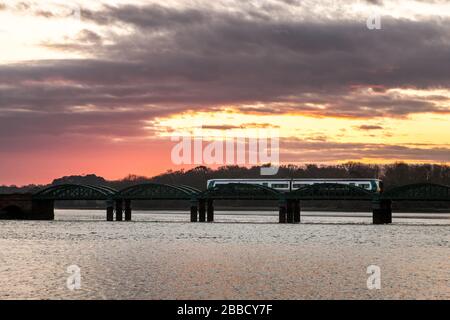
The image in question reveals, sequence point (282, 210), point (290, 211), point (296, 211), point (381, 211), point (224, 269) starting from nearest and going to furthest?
point (224, 269), point (381, 211), point (282, 210), point (290, 211), point (296, 211)

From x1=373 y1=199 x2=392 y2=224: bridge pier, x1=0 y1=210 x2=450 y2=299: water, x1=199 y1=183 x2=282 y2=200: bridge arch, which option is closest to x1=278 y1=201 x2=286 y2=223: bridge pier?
x1=199 y1=183 x2=282 y2=200: bridge arch

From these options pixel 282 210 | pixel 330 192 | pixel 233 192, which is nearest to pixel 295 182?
pixel 282 210

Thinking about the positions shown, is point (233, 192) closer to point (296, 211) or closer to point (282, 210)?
point (282, 210)

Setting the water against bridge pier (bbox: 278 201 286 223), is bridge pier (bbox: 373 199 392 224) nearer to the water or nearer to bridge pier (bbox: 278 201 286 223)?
bridge pier (bbox: 278 201 286 223)

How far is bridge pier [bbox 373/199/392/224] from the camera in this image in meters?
157

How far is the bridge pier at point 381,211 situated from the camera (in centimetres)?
15688

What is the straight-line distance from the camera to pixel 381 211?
158 metres

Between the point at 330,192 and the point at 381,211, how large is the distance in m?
10.9

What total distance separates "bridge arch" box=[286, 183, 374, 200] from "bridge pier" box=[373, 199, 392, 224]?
8.38 feet

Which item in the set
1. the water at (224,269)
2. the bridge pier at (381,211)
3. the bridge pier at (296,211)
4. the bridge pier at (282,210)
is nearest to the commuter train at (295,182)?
the bridge pier at (296,211)

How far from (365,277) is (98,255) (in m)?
30.4
